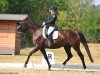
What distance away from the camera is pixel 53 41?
17156mm

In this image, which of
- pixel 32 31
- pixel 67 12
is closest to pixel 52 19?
pixel 32 31

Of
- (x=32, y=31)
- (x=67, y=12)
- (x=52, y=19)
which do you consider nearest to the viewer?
(x=52, y=19)

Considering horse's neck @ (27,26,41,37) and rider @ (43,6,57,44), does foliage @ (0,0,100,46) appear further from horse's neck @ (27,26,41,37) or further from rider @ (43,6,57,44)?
rider @ (43,6,57,44)

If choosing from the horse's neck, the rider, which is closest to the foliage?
the horse's neck

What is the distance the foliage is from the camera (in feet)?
184

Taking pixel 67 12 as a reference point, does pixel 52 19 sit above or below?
above

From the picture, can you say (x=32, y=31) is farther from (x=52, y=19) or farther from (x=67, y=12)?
(x=67, y=12)

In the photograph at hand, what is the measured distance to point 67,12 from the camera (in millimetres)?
87188

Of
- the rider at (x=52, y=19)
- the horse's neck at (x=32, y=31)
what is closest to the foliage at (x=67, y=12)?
the horse's neck at (x=32, y=31)

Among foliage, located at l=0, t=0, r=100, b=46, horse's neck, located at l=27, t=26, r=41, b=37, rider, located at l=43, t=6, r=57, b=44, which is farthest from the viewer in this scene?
foliage, located at l=0, t=0, r=100, b=46

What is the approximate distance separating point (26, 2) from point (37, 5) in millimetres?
5835

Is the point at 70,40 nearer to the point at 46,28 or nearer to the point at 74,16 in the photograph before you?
the point at 46,28

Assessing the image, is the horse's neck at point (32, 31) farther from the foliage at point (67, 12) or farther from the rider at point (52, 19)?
the foliage at point (67, 12)

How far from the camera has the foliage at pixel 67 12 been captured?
184 ft
